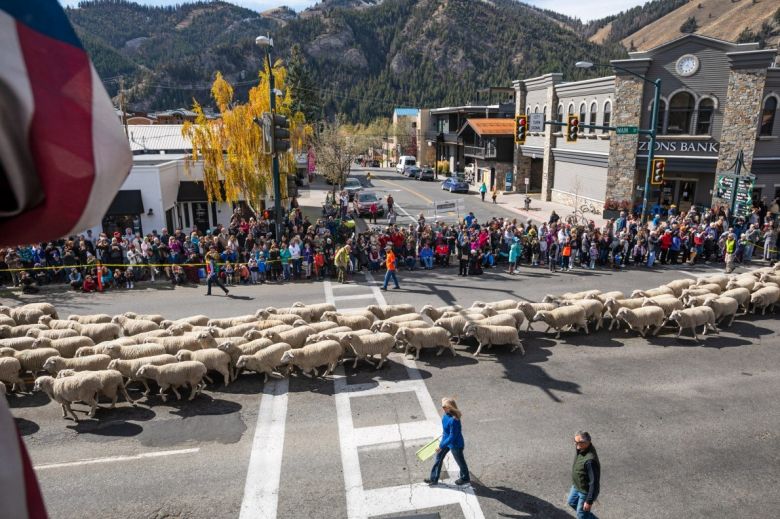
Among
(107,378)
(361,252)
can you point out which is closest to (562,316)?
(361,252)

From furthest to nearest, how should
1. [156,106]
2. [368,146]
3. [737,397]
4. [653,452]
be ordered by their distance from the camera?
[156,106] → [368,146] → [737,397] → [653,452]

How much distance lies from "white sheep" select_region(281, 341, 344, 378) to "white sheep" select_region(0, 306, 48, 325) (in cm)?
748

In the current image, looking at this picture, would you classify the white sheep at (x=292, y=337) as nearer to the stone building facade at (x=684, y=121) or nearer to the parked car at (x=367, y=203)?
the stone building facade at (x=684, y=121)

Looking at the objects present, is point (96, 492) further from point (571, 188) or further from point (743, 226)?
point (571, 188)

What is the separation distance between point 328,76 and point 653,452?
170102mm

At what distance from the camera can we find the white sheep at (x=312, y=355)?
11.8 metres

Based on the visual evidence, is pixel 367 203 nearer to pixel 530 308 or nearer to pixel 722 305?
pixel 530 308

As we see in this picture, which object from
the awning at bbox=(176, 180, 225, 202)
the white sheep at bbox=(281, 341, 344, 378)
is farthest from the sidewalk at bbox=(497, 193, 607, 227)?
the white sheep at bbox=(281, 341, 344, 378)

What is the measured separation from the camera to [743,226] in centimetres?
2484

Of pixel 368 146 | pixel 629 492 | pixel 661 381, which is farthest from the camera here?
pixel 368 146

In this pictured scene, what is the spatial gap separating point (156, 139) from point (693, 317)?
3817 centimetres

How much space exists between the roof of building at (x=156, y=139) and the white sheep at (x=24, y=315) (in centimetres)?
2492

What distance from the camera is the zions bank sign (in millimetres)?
30016

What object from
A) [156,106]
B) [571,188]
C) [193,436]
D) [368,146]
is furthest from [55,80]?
[156,106]
